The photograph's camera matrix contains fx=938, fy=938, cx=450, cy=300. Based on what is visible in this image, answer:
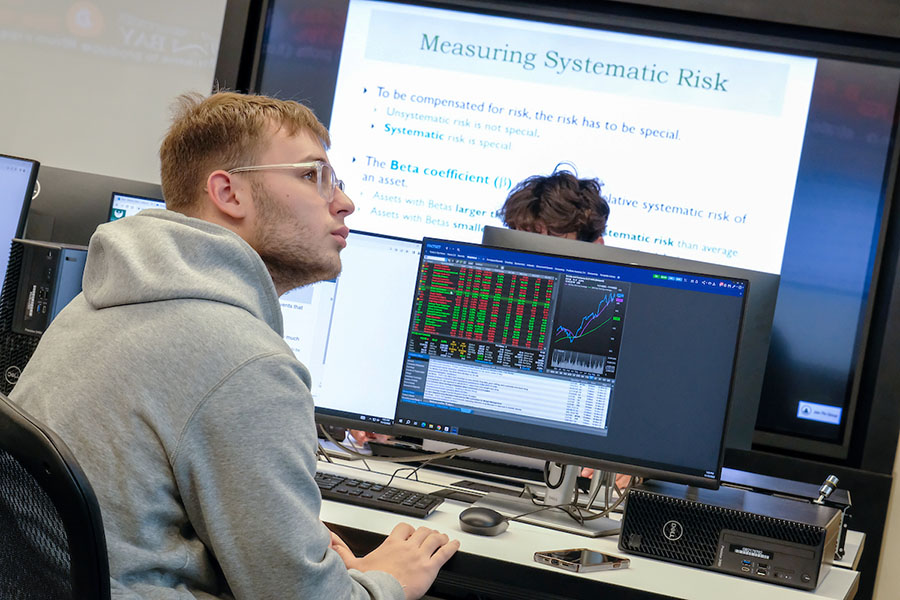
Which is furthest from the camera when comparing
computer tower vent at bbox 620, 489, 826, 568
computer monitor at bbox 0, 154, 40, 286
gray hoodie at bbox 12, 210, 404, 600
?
computer monitor at bbox 0, 154, 40, 286

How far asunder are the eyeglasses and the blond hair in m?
0.02

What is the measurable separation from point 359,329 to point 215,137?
0.70 metres

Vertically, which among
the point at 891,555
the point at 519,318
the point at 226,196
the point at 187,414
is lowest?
the point at 891,555

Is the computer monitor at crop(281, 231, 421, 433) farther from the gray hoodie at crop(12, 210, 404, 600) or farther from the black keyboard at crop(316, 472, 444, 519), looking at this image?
the gray hoodie at crop(12, 210, 404, 600)

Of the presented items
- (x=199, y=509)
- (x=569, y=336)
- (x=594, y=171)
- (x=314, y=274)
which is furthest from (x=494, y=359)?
(x=594, y=171)

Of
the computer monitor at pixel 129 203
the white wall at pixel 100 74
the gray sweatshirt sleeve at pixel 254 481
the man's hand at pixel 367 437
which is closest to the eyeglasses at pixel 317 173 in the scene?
the gray sweatshirt sleeve at pixel 254 481

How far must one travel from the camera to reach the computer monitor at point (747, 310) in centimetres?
201

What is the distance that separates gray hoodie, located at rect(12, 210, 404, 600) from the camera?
96 cm

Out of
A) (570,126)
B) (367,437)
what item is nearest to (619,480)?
(367,437)

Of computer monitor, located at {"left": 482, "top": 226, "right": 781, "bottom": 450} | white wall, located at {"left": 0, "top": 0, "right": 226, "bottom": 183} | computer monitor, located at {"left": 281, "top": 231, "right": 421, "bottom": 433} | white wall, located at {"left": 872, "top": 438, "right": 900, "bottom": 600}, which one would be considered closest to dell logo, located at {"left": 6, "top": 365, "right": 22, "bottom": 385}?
computer monitor, located at {"left": 281, "top": 231, "right": 421, "bottom": 433}

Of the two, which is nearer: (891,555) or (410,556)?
(410,556)

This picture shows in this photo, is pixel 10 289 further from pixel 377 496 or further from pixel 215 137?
pixel 377 496

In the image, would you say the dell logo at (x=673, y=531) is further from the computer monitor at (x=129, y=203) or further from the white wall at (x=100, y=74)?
the white wall at (x=100, y=74)

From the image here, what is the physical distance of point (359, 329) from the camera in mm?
1923
